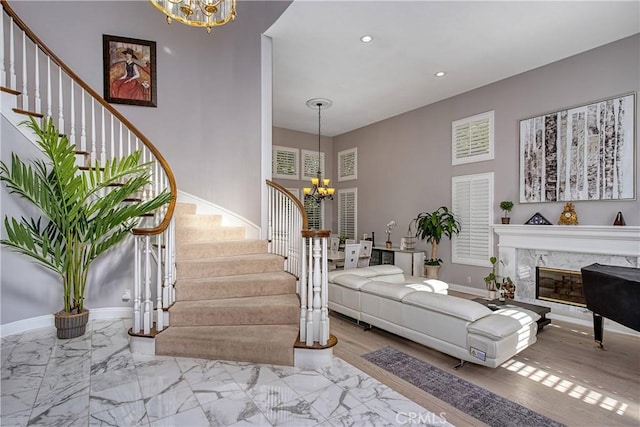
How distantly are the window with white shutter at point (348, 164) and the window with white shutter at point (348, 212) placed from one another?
38 cm

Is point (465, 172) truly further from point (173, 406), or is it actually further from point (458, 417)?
point (173, 406)

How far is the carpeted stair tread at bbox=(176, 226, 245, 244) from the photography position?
4129 millimetres

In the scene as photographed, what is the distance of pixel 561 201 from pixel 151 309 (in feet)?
18.2

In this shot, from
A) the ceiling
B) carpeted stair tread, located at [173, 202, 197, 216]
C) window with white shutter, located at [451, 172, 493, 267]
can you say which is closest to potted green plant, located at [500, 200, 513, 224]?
window with white shutter, located at [451, 172, 493, 267]

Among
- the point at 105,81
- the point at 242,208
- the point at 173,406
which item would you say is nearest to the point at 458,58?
the point at 242,208

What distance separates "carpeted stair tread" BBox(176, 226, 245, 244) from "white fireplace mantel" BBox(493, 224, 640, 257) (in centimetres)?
426

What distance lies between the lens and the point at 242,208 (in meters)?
4.89

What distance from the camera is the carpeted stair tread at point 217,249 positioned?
12.5ft

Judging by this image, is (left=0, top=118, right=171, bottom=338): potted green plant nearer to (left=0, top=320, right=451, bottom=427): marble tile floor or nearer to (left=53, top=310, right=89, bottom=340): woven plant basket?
(left=53, top=310, right=89, bottom=340): woven plant basket

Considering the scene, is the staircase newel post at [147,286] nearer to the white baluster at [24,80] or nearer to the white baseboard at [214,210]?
the white baseboard at [214,210]

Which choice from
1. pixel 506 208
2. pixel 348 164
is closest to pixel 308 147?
pixel 348 164

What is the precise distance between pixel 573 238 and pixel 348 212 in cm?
513

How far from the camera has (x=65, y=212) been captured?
3111mm

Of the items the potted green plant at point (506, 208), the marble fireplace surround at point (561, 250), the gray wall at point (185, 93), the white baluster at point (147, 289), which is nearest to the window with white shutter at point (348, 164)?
the potted green plant at point (506, 208)
